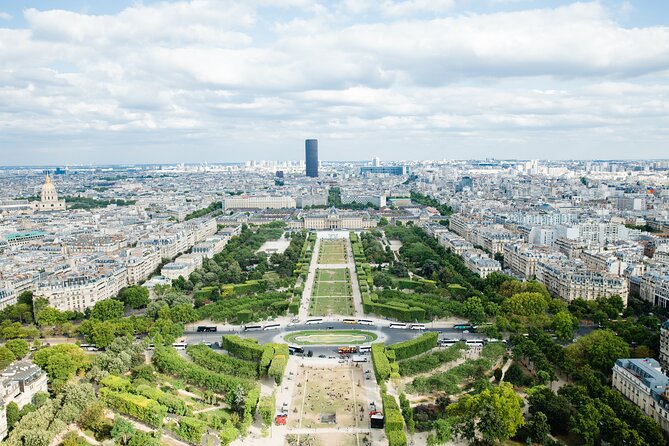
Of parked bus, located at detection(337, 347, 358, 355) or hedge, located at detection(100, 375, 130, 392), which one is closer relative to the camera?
hedge, located at detection(100, 375, 130, 392)

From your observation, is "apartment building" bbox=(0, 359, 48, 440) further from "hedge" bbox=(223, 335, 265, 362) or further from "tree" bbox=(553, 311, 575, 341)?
"tree" bbox=(553, 311, 575, 341)

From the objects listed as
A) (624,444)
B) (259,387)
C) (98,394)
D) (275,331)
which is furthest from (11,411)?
(624,444)

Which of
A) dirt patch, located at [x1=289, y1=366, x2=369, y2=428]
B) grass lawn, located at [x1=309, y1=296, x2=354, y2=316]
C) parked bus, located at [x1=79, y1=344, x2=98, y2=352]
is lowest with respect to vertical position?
dirt patch, located at [x1=289, y1=366, x2=369, y2=428]

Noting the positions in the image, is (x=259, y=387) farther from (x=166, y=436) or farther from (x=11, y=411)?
(x=11, y=411)

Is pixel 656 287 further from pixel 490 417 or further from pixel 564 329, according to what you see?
pixel 490 417

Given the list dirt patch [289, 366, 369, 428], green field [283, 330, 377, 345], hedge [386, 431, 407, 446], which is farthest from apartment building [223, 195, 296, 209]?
hedge [386, 431, 407, 446]

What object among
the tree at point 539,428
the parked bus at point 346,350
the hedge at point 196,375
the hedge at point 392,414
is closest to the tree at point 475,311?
the parked bus at point 346,350

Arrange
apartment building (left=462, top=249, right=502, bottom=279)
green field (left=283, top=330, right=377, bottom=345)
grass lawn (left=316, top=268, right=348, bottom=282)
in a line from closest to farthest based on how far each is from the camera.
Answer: green field (left=283, top=330, right=377, bottom=345) → apartment building (left=462, top=249, right=502, bottom=279) → grass lawn (left=316, top=268, right=348, bottom=282)
